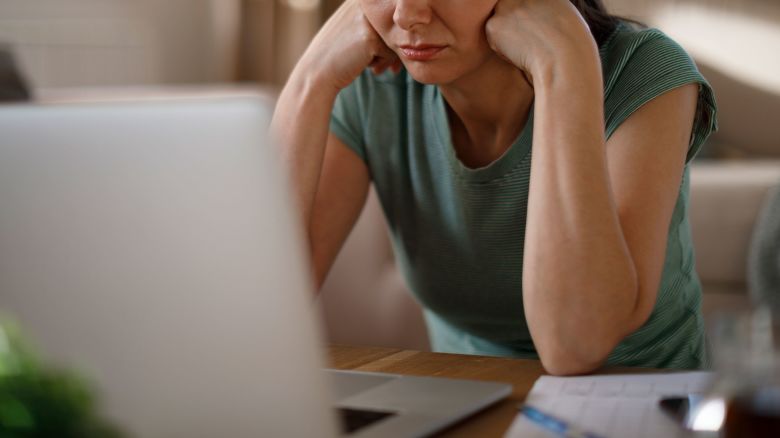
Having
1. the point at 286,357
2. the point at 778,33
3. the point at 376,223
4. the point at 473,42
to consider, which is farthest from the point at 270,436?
the point at 778,33

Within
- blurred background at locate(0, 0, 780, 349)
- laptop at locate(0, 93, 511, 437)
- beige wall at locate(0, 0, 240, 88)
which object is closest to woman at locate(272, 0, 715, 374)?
blurred background at locate(0, 0, 780, 349)

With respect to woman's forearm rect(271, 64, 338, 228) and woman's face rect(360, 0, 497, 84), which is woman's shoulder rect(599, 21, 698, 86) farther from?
woman's forearm rect(271, 64, 338, 228)

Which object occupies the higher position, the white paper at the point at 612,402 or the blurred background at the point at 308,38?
the white paper at the point at 612,402

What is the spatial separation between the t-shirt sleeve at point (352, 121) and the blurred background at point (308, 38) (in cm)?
41

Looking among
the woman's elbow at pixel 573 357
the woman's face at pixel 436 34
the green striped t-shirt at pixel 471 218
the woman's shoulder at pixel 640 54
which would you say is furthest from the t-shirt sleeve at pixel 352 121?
the woman's elbow at pixel 573 357

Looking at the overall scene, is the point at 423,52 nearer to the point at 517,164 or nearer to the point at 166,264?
the point at 517,164

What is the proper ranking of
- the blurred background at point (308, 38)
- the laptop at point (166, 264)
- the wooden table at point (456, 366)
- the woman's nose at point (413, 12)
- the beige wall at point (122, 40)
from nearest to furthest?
the laptop at point (166, 264), the wooden table at point (456, 366), the woman's nose at point (413, 12), the blurred background at point (308, 38), the beige wall at point (122, 40)

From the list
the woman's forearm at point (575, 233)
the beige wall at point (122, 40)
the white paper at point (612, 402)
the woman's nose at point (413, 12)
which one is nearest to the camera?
the white paper at point (612, 402)

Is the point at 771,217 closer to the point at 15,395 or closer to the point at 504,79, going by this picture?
the point at 504,79

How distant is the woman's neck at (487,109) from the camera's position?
1187 mm

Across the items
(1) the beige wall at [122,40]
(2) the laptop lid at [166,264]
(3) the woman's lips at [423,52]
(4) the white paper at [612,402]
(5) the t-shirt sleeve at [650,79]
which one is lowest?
(1) the beige wall at [122,40]

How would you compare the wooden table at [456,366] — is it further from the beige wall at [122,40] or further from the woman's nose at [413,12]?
the beige wall at [122,40]

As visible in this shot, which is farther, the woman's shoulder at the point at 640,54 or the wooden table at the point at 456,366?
the woman's shoulder at the point at 640,54

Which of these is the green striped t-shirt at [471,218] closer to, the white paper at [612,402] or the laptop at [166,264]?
the white paper at [612,402]
